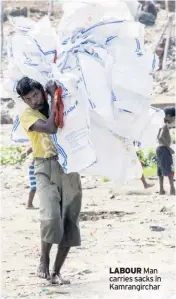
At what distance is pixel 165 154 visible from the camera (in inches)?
361

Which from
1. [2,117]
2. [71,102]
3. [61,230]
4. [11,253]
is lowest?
[2,117]

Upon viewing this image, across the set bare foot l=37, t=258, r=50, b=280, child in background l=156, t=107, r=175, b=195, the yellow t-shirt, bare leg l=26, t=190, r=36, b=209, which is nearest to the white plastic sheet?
the yellow t-shirt

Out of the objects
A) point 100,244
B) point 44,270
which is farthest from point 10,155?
point 44,270

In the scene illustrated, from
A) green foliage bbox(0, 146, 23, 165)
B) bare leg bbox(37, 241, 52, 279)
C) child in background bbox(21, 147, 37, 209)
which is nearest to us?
bare leg bbox(37, 241, 52, 279)

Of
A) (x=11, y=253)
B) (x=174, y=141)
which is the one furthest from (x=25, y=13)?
(x=11, y=253)

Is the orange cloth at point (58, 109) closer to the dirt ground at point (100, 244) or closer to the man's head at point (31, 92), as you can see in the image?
the man's head at point (31, 92)

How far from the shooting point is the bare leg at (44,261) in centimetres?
488

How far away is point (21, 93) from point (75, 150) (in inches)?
23.3

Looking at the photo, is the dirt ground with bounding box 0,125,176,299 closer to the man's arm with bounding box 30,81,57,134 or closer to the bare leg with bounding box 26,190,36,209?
the bare leg with bounding box 26,190,36,209

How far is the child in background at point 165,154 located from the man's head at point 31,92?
14.2 feet

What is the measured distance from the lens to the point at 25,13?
32469 millimetres

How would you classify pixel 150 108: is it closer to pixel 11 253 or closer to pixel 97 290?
pixel 97 290

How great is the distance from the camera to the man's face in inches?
189

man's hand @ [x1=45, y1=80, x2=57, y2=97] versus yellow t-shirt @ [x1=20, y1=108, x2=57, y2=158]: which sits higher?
man's hand @ [x1=45, y1=80, x2=57, y2=97]
